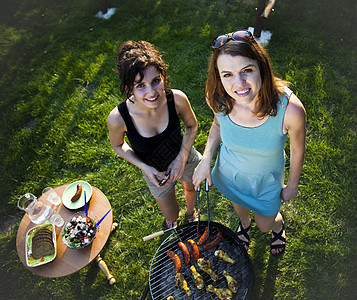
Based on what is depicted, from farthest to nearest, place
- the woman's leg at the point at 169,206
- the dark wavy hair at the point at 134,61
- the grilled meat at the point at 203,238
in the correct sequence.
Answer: the woman's leg at the point at 169,206, the grilled meat at the point at 203,238, the dark wavy hair at the point at 134,61

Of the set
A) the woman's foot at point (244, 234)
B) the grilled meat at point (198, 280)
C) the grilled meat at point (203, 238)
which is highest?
the grilled meat at point (203, 238)

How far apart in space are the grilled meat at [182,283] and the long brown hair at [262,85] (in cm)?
146

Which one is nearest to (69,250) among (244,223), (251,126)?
(244,223)

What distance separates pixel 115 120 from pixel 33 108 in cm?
349

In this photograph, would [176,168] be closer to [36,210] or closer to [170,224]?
[170,224]

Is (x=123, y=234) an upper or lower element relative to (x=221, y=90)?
lower

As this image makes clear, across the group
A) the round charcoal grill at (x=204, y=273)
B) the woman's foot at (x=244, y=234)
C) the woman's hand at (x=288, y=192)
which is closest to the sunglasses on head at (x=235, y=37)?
the woman's hand at (x=288, y=192)

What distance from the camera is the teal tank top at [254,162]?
7.52 feet

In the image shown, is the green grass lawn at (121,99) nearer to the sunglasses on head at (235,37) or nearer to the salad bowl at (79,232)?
the salad bowl at (79,232)

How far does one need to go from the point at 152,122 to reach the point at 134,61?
626mm

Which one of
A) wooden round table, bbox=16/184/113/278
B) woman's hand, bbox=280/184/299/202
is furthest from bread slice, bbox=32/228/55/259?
woman's hand, bbox=280/184/299/202

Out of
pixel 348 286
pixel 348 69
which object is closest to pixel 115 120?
pixel 348 286

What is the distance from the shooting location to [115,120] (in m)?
2.74

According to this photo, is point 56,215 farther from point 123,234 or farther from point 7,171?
point 7,171
